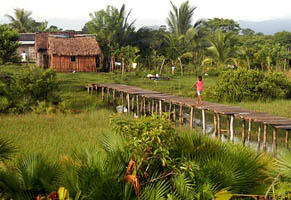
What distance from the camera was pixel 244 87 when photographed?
1638cm

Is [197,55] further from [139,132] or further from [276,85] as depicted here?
[139,132]

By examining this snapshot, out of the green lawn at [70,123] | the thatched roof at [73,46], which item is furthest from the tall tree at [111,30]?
the green lawn at [70,123]

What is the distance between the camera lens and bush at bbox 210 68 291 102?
16359 mm

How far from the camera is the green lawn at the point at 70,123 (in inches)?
336

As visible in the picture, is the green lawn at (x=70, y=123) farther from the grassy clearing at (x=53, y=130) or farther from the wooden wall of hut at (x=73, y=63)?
the wooden wall of hut at (x=73, y=63)

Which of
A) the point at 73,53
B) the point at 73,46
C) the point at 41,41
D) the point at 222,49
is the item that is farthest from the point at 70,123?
A: the point at 41,41

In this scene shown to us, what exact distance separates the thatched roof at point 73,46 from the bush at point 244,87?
1119cm

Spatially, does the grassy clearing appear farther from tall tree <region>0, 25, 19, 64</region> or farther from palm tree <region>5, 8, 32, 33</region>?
palm tree <region>5, 8, 32, 33</region>

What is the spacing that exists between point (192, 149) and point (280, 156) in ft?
3.05

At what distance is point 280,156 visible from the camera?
422 centimetres

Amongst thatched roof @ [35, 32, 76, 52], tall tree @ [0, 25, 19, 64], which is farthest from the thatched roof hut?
tall tree @ [0, 25, 19, 64]

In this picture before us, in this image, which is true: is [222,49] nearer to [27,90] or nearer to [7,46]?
[7,46]

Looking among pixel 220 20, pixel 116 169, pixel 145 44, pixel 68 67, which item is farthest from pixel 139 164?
pixel 220 20

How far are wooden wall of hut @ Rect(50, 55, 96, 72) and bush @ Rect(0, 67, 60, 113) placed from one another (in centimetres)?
1100
